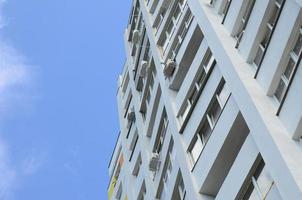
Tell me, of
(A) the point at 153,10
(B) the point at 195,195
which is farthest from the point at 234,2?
(A) the point at 153,10

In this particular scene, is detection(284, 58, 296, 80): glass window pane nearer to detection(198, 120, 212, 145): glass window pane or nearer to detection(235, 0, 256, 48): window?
detection(235, 0, 256, 48): window

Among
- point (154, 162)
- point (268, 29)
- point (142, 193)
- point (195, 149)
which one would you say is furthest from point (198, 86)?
point (142, 193)

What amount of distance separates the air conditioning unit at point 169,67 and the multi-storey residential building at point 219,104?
0.04 metres

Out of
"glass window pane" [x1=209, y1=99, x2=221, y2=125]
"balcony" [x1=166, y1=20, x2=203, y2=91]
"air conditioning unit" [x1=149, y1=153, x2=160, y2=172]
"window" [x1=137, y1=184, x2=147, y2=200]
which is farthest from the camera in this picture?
"window" [x1=137, y1=184, x2=147, y2=200]

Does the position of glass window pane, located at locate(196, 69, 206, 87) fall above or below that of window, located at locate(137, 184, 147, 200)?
above

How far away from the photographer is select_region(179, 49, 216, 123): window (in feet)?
59.7

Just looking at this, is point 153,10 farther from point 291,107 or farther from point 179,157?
point 291,107

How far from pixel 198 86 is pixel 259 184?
22.9 feet

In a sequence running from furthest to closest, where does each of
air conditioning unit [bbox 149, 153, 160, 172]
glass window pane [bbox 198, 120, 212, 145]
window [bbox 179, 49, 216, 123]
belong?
air conditioning unit [bbox 149, 153, 160, 172], window [bbox 179, 49, 216, 123], glass window pane [bbox 198, 120, 212, 145]

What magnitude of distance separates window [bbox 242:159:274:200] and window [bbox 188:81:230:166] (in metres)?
3.08

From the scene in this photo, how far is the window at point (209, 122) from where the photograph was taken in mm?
16747

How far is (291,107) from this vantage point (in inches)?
505

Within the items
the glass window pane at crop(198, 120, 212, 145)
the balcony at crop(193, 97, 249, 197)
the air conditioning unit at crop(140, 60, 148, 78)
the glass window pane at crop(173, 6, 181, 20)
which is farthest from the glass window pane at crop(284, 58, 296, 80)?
the air conditioning unit at crop(140, 60, 148, 78)

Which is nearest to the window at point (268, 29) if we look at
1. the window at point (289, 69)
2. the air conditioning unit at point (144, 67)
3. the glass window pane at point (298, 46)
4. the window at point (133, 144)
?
the window at point (289, 69)
